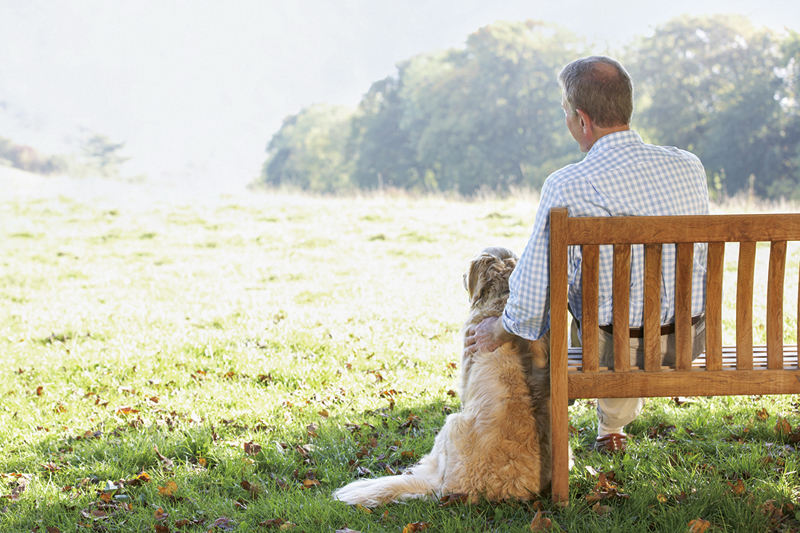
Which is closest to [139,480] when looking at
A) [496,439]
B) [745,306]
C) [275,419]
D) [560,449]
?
[275,419]

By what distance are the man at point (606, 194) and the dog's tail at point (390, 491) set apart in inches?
28.1

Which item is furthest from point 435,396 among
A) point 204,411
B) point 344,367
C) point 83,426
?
point 83,426

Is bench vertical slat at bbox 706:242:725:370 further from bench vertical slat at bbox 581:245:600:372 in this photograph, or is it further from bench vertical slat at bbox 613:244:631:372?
bench vertical slat at bbox 581:245:600:372

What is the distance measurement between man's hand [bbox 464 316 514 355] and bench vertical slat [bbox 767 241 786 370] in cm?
111

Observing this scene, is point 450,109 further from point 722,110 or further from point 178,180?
point 178,180

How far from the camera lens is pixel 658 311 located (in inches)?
104

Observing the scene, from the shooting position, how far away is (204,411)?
4.46 meters

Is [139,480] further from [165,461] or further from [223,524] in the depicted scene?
[223,524]

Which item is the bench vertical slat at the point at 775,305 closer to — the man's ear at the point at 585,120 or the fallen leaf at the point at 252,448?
the man's ear at the point at 585,120

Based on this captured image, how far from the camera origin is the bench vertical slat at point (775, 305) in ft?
8.43

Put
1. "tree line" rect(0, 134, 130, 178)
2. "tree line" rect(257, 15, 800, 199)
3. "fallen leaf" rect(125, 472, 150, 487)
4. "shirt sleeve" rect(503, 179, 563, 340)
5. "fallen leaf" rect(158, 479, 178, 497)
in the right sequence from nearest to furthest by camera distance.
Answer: "shirt sleeve" rect(503, 179, 563, 340) → "fallen leaf" rect(158, 479, 178, 497) → "fallen leaf" rect(125, 472, 150, 487) → "tree line" rect(257, 15, 800, 199) → "tree line" rect(0, 134, 130, 178)

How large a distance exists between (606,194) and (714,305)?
664mm

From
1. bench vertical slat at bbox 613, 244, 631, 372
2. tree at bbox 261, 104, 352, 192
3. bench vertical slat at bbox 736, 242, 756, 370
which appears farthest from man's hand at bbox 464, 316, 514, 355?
tree at bbox 261, 104, 352, 192

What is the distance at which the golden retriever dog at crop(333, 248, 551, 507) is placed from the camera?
277 centimetres
